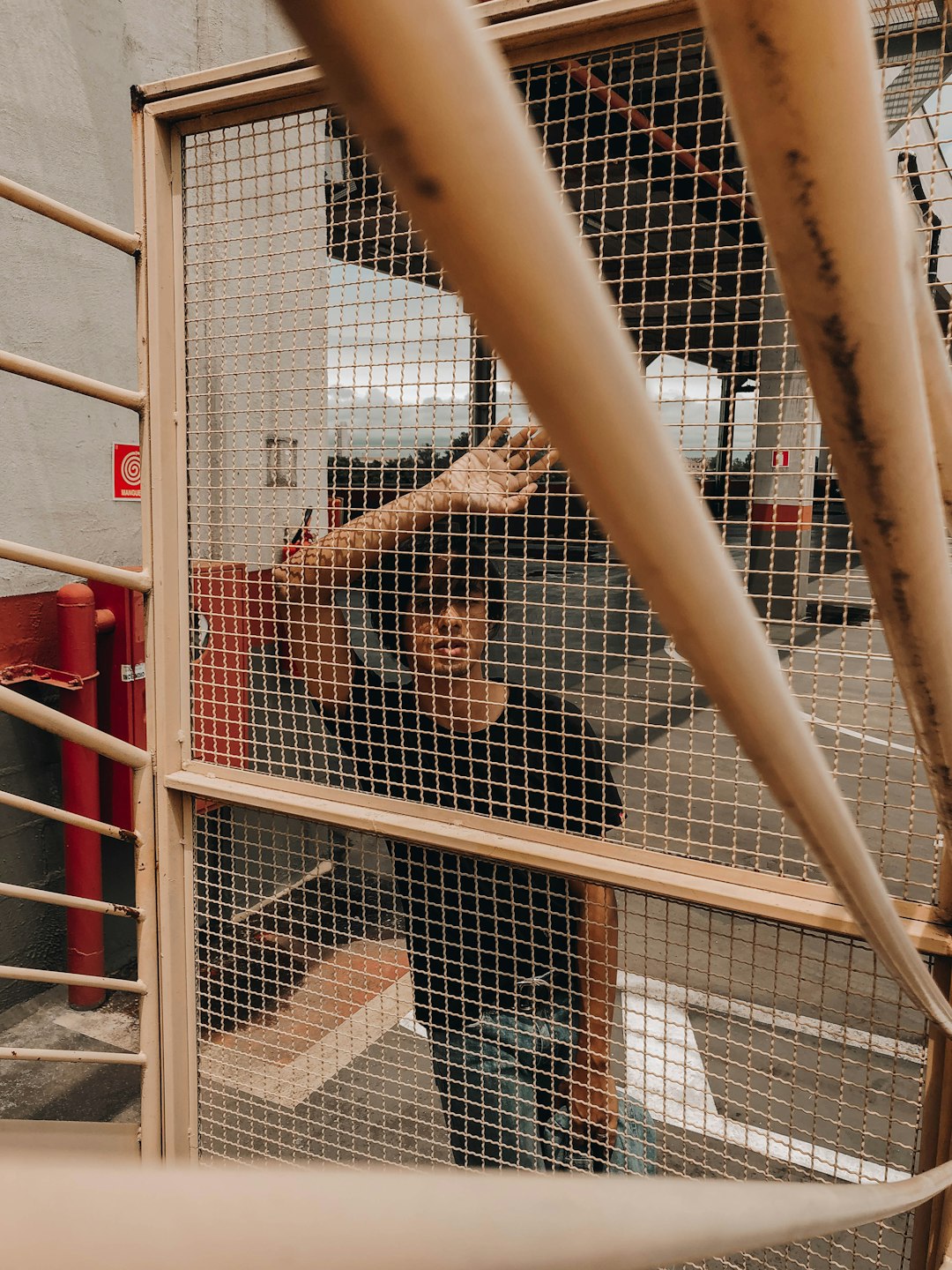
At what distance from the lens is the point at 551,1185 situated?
21cm

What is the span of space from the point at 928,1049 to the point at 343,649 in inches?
40.0

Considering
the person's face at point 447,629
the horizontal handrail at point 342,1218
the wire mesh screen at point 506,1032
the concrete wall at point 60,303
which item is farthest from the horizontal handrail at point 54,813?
the concrete wall at point 60,303

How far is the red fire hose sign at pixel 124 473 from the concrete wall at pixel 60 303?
0.03 metres

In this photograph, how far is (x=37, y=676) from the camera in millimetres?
2523

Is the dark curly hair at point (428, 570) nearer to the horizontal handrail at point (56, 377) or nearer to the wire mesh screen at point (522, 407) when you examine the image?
the wire mesh screen at point (522, 407)

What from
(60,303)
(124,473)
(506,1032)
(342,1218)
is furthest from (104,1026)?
(342,1218)

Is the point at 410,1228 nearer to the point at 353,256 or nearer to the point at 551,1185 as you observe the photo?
the point at 551,1185

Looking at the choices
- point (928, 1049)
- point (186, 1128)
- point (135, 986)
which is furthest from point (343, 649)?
point (928, 1049)

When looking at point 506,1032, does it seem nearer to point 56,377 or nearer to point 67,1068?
point 56,377

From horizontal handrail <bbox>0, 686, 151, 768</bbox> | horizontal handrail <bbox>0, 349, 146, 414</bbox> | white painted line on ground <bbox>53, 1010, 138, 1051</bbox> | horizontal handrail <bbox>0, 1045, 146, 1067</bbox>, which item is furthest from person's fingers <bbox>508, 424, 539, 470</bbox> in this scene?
white painted line on ground <bbox>53, 1010, 138, 1051</bbox>

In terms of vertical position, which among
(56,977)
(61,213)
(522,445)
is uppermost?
(61,213)

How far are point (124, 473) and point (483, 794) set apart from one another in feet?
6.42

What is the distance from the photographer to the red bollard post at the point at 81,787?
2.51 meters

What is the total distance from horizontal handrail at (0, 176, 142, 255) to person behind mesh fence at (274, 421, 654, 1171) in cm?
51
